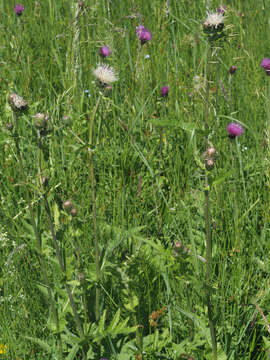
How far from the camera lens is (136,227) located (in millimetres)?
1504

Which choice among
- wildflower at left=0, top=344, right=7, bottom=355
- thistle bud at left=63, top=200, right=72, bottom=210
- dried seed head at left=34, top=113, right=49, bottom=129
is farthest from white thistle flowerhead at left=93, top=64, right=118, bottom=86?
wildflower at left=0, top=344, right=7, bottom=355

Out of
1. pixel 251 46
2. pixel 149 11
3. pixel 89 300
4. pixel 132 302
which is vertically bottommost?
pixel 89 300

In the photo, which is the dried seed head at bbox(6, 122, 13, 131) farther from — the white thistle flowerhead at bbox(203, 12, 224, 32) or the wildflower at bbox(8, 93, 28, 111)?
the white thistle flowerhead at bbox(203, 12, 224, 32)

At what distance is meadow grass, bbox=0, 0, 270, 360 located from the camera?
1.39m

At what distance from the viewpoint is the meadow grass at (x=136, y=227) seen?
139 centimetres

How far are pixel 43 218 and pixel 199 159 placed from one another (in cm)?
85

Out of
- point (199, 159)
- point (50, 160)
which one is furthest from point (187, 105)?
point (199, 159)

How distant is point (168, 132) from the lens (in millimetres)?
2432

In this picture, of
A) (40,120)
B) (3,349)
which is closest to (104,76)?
(40,120)

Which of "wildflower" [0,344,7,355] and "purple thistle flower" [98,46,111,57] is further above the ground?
"purple thistle flower" [98,46,111,57]

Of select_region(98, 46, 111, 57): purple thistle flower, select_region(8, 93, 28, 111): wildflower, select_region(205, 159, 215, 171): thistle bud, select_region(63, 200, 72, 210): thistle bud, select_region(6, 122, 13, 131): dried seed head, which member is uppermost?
select_region(98, 46, 111, 57): purple thistle flower

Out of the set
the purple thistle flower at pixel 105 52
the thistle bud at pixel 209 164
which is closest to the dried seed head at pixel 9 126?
the thistle bud at pixel 209 164

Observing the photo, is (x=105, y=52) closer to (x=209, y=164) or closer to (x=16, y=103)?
(x=16, y=103)

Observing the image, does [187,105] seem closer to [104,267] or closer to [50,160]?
[50,160]
